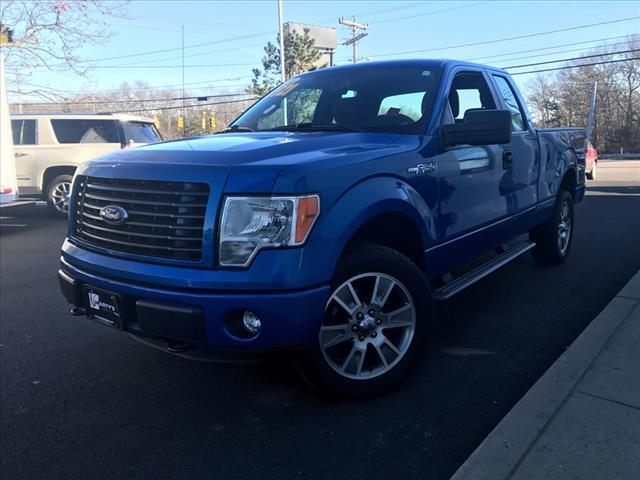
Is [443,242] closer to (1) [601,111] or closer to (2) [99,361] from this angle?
(2) [99,361]

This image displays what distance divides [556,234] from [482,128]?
2.94 meters

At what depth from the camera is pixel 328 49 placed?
45750 mm

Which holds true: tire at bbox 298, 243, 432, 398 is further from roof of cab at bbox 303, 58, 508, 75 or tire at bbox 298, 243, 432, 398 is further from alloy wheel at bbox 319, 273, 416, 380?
roof of cab at bbox 303, 58, 508, 75

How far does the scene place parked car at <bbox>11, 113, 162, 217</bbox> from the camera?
440 inches

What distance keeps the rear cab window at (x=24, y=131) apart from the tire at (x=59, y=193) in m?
0.97

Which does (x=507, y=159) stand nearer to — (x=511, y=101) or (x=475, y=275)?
(x=511, y=101)

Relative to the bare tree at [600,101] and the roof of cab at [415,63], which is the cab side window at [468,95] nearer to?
the roof of cab at [415,63]

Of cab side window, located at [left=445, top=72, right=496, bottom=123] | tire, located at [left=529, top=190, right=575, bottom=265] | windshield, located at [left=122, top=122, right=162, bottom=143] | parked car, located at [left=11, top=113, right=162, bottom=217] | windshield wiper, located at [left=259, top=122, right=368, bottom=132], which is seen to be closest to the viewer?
windshield wiper, located at [left=259, top=122, right=368, bottom=132]

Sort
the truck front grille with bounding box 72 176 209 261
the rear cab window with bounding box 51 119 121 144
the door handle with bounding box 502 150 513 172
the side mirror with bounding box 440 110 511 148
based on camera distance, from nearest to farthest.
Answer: the truck front grille with bounding box 72 176 209 261
the side mirror with bounding box 440 110 511 148
the door handle with bounding box 502 150 513 172
the rear cab window with bounding box 51 119 121 144

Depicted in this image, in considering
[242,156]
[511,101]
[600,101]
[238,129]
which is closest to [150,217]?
[242,156]

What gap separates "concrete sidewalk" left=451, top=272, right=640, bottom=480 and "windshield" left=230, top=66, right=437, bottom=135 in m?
1.75

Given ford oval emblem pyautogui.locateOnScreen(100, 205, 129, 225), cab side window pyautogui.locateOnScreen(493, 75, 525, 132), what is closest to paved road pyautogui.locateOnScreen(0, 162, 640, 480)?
ford oval emblem pyautogui.locateOnScreen(100, 205, 129, 225)

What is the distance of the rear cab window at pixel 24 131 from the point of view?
11.2m

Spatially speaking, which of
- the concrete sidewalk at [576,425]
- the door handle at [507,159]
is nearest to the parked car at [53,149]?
the door handle at [507,159]
